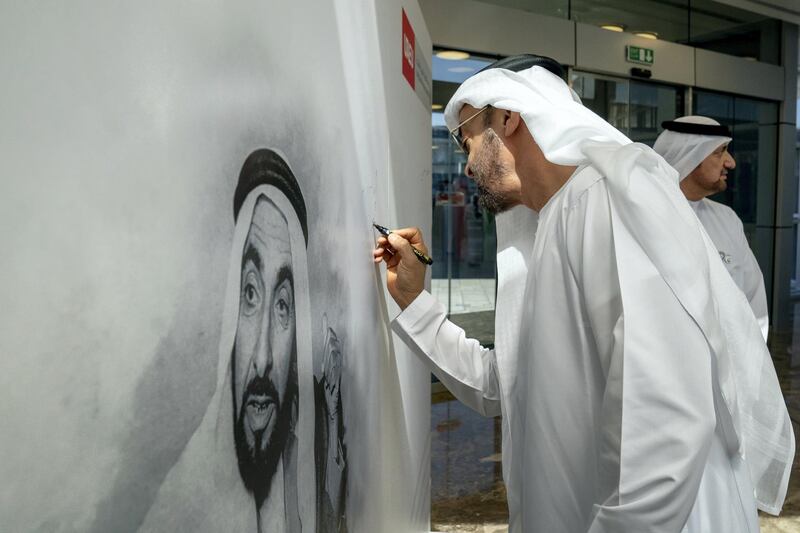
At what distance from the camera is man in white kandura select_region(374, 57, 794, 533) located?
120cm

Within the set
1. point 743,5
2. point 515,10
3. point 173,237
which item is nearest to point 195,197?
point 173,237

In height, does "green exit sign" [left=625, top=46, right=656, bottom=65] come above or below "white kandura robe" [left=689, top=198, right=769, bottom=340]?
above

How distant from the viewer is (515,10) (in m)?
6.61

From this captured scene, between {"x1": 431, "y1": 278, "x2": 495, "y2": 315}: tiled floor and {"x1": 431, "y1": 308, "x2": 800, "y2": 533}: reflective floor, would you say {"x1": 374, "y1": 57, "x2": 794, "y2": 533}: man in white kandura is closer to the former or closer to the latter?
{"x1": 431, "y1": 308, "x2": 800, "y2": 533}: reflective floor

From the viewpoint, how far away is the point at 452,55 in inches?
253

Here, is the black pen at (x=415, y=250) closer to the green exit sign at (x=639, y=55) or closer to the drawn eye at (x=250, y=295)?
the drawn eye at (x=250, y=295)

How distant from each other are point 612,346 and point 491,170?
2.11 feet

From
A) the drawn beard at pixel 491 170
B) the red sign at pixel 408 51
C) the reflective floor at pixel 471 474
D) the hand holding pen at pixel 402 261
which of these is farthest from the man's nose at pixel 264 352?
the reflective floor at pixel 471 474

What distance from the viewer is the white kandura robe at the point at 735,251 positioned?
427cm

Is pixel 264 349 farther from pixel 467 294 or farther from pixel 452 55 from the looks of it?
pixel 467 294

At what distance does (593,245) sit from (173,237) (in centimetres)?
82

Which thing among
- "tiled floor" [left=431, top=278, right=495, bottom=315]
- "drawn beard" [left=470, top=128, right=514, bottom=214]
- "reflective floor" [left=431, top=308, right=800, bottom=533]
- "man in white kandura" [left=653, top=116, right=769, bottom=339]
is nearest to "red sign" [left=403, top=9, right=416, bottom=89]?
"drawn beard" [left=470, top=128, right=514, bottom=214]

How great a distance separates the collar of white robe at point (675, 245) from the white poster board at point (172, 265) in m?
0.47

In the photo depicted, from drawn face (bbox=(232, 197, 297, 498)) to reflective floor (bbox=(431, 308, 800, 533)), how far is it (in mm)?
2789
